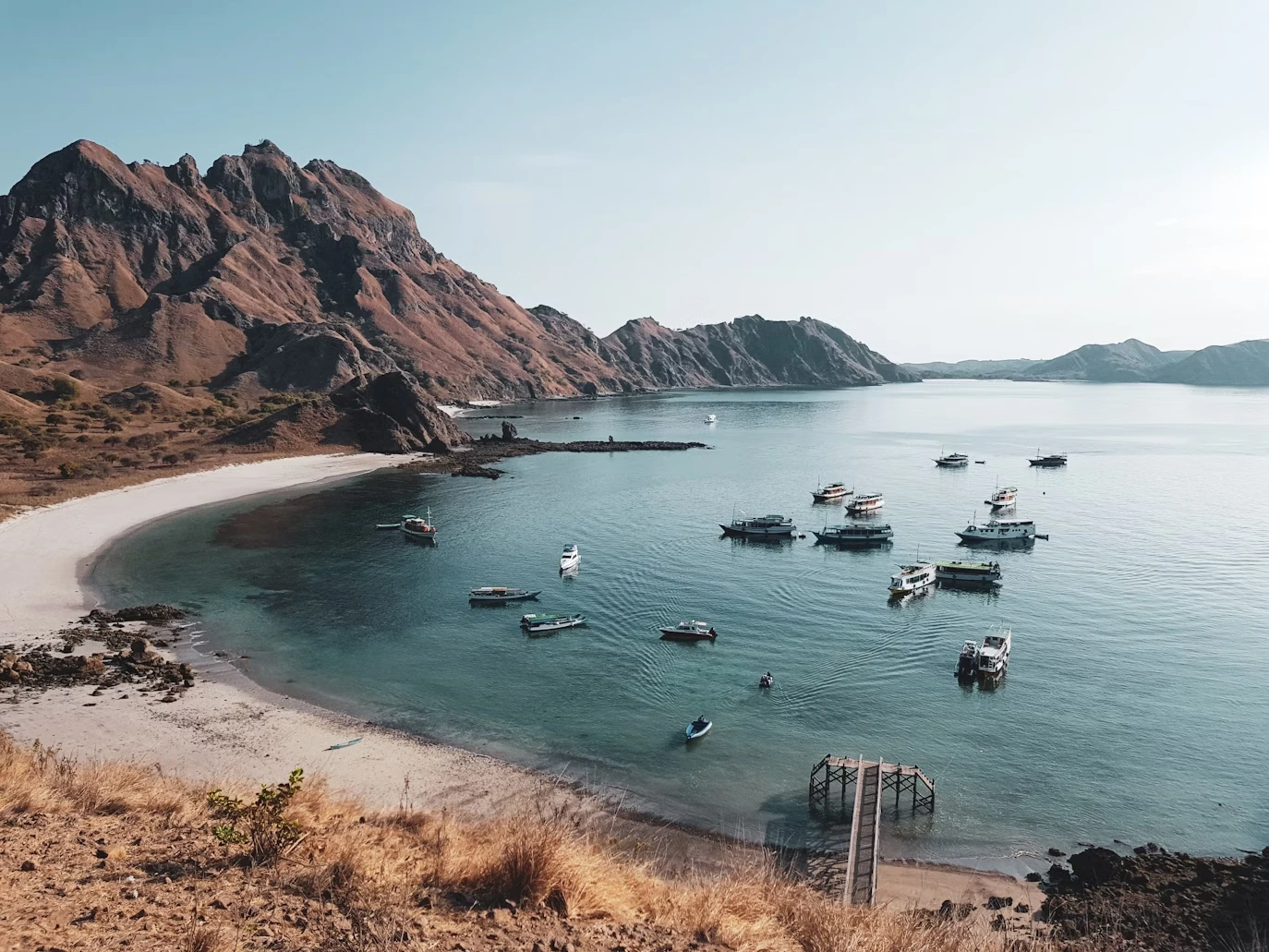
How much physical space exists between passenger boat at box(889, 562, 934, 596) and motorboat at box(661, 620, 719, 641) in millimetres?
20208

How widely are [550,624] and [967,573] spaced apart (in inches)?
1524

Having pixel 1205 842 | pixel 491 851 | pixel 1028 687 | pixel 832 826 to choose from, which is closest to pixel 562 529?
pixel 1028 687

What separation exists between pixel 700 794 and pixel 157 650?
3371 centimetres

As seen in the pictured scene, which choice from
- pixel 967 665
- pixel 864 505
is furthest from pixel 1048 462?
pixel 967 665

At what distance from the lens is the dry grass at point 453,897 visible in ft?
40.8

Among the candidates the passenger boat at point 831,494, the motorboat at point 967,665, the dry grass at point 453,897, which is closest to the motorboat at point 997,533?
the passenger boat at point 831,494

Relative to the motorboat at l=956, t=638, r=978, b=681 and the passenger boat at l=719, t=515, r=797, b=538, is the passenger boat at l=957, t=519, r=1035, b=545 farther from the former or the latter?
the motorboat at l=956, t=638, r=978, b=681

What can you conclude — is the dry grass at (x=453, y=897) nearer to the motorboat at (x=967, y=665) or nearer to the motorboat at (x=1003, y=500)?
the motorboat at (x=967, y=665)

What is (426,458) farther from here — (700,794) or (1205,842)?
(1205,842)

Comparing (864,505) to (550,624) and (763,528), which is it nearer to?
(763,528)

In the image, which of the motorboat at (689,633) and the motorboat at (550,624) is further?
the motorboat at (550,624)

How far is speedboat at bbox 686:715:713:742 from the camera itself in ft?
122

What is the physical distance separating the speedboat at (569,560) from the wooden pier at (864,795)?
3597cm

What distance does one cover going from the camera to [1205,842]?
30.4m
